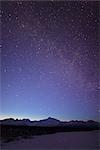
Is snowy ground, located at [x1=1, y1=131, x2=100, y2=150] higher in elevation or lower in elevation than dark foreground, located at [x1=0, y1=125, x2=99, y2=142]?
lower

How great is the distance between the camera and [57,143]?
439 cm

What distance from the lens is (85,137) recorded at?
4.73 m

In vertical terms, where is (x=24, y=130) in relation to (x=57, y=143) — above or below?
above

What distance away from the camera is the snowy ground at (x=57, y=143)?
419cm

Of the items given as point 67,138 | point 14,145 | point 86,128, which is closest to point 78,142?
point 67,138

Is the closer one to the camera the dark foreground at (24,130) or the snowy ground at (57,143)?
the snowy ground at (57,143)

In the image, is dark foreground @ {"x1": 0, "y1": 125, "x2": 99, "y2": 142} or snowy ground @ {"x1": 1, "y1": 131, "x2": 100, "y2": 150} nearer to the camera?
snowy ground @ {"x1": 1, "y1": 131, "x2": 100, "y2": 150}

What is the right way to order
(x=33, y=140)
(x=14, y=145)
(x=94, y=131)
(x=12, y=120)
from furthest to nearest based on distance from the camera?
(x=94, y=131), (x=12, y=120), (x=33, y=140), (x=14, y=145)

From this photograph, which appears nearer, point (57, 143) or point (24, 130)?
point (57, 143)

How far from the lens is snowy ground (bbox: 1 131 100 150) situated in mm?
4191

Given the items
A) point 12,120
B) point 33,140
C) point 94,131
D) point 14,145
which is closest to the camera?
point 14,145

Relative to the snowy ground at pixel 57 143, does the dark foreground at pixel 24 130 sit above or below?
above

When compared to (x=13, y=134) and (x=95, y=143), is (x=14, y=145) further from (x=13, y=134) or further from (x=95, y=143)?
(x=95, y=143)

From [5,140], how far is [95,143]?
1311 millimetres
